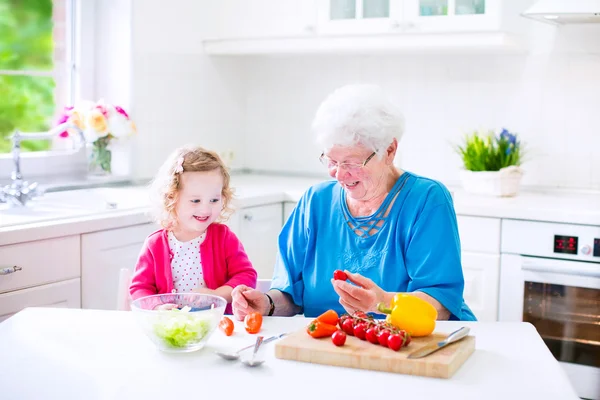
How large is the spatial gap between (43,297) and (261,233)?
46.1 inches

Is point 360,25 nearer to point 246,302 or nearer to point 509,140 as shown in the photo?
point 509,140

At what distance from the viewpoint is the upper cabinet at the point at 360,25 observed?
3.46 meters

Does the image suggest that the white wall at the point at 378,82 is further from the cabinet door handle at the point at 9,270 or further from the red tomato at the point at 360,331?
the red tomato at the point at 360,331

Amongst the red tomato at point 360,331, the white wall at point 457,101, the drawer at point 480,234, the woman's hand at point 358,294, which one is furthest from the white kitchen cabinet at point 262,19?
the red tomato at point 360,331

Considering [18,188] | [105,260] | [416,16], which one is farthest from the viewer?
[416,16]

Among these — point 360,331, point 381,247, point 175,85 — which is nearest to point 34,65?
point 175,85

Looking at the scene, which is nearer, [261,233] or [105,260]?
[105,260]

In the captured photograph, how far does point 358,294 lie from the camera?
1.88m

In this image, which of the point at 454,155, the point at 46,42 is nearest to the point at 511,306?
the point at 454,155

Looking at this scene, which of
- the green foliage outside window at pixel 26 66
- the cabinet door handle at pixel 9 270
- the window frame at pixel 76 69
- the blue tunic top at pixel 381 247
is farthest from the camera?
the window frame at pixel 76 69

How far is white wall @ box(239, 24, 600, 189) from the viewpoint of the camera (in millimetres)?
3684

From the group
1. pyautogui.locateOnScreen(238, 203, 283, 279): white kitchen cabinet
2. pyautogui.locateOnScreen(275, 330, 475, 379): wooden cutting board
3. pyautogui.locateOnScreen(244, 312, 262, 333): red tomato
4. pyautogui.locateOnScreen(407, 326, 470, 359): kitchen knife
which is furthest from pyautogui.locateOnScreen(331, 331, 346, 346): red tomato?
pyautogui.locateOnScreen(238, 203, 283, 279): white kitchen cabinet

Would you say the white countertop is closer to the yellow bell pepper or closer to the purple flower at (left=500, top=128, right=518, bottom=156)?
the purple flower at (left=500, top=128, right=518, bottom=156)

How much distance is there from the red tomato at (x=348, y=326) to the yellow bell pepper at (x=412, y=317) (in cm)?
7
